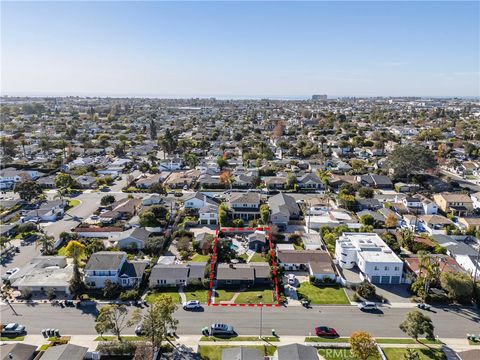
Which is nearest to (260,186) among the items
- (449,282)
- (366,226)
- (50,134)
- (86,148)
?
(366,226)

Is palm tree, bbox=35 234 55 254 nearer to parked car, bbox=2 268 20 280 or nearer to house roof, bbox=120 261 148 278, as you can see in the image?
parked car, bbox=2 268 20 280

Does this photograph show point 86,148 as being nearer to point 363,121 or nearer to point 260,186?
point 260,186

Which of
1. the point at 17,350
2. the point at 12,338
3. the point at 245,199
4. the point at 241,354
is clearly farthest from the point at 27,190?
the point at 241,354

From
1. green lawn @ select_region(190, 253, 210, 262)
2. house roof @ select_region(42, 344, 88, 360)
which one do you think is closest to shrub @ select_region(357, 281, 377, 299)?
green lawn @ select_region(190, 253, 210, 262)

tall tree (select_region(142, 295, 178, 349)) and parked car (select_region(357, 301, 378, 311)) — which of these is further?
parked car (select_region(357, 301, 378, 311))

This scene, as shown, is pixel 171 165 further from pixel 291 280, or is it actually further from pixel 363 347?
pixel 363 347

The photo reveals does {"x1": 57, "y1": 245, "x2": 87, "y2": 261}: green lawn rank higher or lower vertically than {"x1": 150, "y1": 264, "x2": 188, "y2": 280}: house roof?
lower
